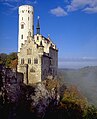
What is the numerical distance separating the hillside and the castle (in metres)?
10.7

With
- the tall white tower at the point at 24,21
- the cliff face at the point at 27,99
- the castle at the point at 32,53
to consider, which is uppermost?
the tall white tower at the point at 24,21

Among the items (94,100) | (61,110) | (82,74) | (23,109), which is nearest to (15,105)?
(23,109)

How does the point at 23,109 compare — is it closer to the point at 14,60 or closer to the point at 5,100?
the point at 5,100

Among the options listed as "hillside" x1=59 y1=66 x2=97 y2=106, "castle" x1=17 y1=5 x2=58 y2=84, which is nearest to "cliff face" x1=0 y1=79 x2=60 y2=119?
"castle" x1=17 y1=5 x2=58 y2=84

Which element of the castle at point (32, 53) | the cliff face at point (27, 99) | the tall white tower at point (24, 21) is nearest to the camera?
the cliff face at point (27, 99)

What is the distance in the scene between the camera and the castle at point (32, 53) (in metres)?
48.6

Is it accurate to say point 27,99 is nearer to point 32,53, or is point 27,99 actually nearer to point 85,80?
point 32,53

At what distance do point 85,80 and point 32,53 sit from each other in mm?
32068

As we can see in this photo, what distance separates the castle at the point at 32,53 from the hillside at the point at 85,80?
10.7 metres

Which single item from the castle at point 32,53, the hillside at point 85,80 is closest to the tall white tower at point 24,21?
the castle at point 32,53

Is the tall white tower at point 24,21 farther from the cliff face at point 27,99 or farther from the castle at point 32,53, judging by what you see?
the cliff face at point 27,99

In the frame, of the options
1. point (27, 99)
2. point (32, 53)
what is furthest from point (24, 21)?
point (27, 99)

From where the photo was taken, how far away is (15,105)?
4359cm

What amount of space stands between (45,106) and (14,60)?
10737 mm
